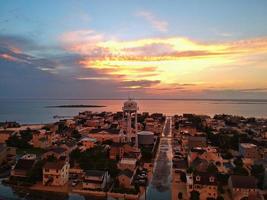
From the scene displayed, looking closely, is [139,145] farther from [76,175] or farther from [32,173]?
[32,173]

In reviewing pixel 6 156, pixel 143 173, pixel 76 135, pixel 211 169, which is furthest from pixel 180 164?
pixel 76 135

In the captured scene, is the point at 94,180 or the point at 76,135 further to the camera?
the point at 76,135

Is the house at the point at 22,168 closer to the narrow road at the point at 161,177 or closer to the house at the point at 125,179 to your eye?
the house at the point at 125,179

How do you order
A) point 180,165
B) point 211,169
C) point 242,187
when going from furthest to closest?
point 180,165 → point 211,169 → point 242,187

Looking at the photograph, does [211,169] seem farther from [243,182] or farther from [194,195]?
[194,195]

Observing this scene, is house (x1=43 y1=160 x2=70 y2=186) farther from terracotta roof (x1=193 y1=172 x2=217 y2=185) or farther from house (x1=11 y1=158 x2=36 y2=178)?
terracotta roof (x1=193 y1=172 x2=217 y2=185)

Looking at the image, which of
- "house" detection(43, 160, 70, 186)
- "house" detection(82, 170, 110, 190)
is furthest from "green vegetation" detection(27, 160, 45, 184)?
"house" detection(82, 170, 110, 190)

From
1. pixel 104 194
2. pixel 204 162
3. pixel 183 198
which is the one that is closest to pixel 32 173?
pixel 104 194
